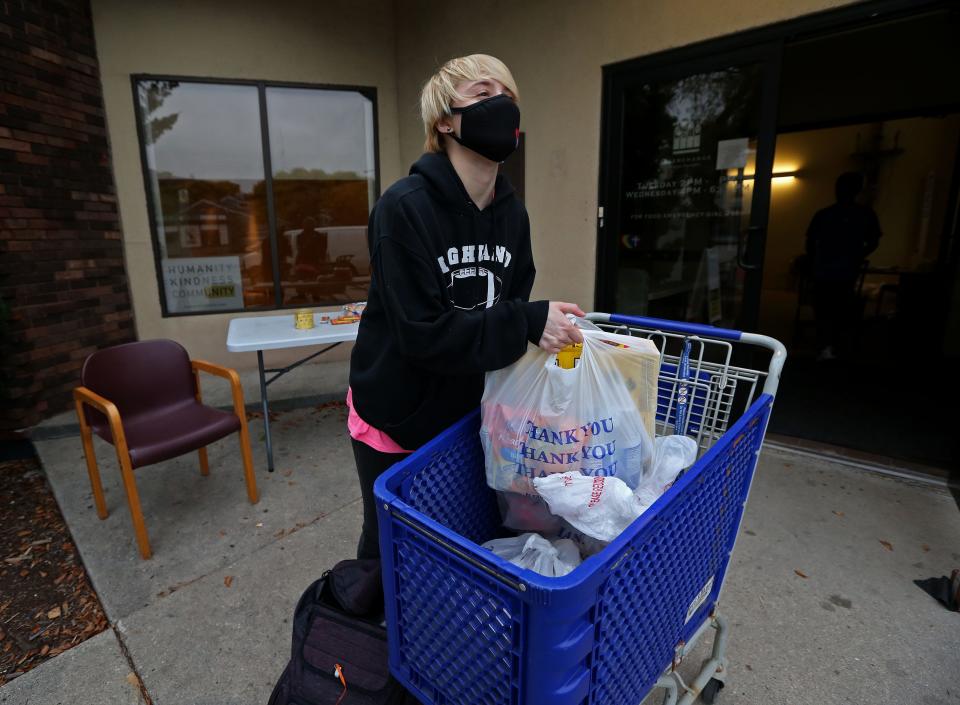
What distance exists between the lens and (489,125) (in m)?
1.32

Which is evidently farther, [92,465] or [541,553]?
[92,465]

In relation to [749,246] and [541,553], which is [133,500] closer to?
[541,553]

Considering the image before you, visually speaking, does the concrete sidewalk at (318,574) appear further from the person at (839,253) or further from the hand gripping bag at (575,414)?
the person at (839,253)

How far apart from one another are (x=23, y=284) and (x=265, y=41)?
2927 mm

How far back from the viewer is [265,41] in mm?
4984

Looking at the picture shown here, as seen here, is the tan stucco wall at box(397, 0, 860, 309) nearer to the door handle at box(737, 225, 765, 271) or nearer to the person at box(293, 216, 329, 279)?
the door handle at box(737, 225, 765, 271)

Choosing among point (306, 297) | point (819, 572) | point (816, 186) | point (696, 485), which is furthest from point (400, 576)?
point (816, 186)

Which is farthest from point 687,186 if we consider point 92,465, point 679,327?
point 92,465

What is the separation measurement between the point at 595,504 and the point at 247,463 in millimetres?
2392

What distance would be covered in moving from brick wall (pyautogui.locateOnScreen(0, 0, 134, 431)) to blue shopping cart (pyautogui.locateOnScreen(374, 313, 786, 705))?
12.9 feet

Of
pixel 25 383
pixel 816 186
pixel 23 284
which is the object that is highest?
pixel 816 186

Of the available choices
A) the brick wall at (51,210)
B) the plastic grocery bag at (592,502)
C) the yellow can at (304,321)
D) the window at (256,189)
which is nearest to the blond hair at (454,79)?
Answer: the plastic grocery bag at (592,502)

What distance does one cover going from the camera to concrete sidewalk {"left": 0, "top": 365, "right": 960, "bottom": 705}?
1870 millimetres

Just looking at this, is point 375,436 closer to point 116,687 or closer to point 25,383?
point 116,687
